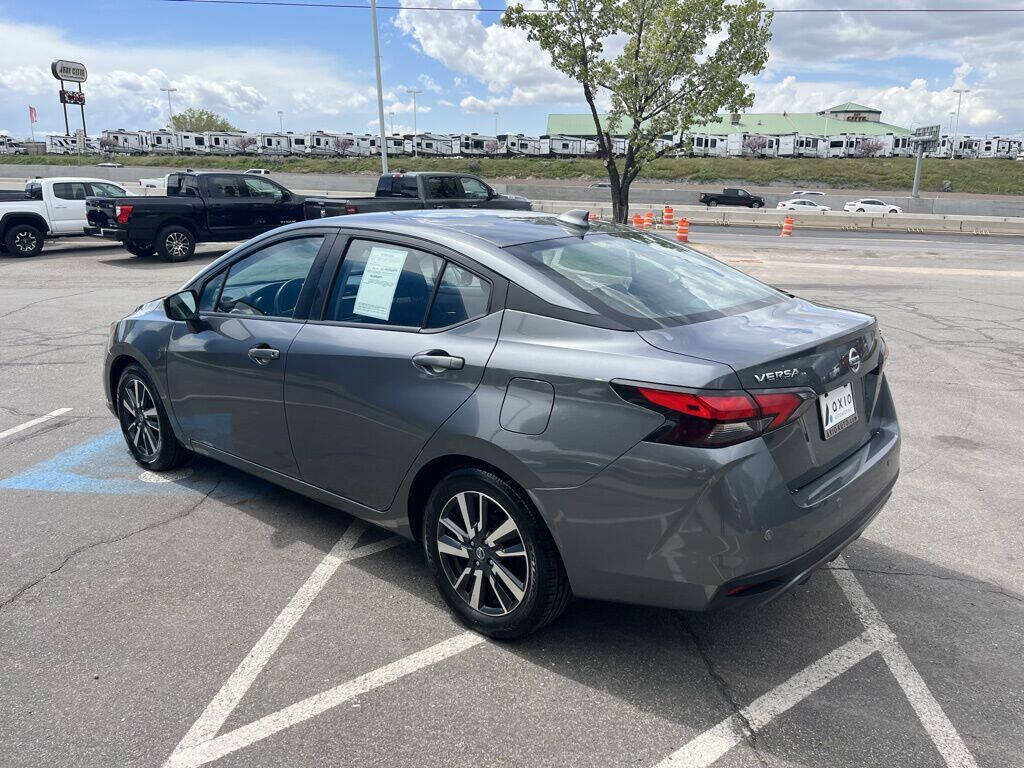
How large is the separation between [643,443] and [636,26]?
23019 millimetres

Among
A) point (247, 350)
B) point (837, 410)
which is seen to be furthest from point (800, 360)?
point (247, 350)

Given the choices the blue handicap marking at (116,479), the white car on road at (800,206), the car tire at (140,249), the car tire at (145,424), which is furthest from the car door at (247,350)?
the white car on road at (800,206)

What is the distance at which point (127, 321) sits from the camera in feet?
16.1

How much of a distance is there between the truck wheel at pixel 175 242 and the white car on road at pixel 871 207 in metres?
36.9

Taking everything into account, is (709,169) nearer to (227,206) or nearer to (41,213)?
(227,206)

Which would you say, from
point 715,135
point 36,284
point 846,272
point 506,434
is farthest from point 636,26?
point 715,135

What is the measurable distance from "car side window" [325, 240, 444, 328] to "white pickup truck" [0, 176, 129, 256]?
17.7 metres

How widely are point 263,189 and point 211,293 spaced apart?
49.2 ft

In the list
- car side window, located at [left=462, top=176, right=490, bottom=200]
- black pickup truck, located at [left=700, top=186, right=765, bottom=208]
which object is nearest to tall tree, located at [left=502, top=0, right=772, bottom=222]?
car side window, located at [left=462, top=176, right=490, bottom=200]

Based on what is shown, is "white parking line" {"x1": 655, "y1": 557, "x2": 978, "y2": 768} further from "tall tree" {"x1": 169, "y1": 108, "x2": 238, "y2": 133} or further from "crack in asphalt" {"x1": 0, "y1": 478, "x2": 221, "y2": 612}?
"tall tree" {"x1": 169, "y1": 108, "x2": 238, "y2": 133}

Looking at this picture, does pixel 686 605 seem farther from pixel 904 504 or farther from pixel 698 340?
pixel 904 504

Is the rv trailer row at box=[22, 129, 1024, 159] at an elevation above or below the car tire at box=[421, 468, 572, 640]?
above

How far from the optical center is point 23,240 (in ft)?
59.4

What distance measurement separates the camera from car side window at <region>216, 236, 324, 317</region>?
12.9 ft
